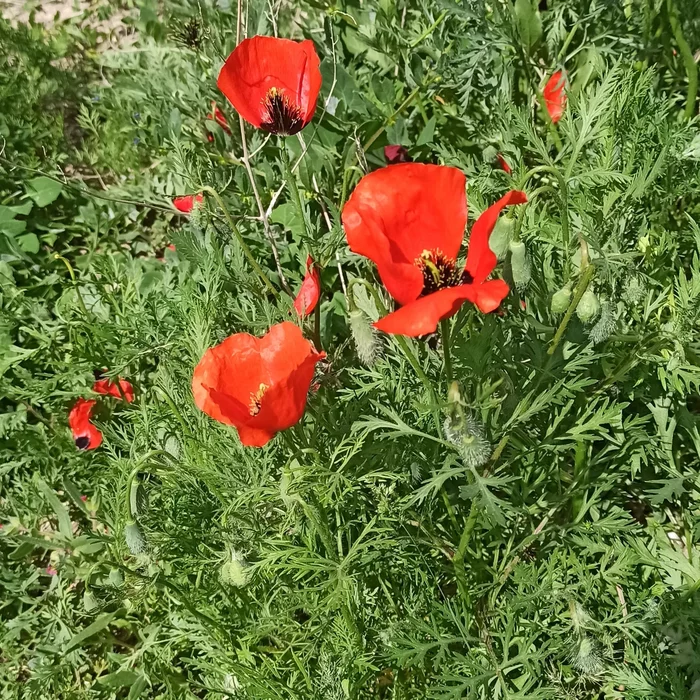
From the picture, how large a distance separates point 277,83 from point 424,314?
98 cm

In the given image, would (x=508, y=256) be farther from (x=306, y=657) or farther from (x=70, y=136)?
(x=70, y=136)

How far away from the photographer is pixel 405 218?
1366mm

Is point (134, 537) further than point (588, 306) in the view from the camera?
Yes

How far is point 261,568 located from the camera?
1778 millimetres

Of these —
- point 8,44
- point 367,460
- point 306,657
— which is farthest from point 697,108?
point 8,44

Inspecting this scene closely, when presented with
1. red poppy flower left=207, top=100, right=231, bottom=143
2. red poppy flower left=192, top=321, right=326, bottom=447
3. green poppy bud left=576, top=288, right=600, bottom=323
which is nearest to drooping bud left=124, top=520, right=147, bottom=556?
red poppy flower left=192, top=321, right=326, bottom=447

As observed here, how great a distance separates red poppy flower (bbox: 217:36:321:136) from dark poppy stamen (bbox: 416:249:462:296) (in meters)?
0.57

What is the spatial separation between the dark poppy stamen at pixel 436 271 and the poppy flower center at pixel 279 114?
607 millimetres

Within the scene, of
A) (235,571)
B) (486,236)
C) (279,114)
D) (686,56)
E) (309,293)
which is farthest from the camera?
(686,56)

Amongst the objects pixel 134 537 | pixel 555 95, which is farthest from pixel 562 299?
pixel 555 95

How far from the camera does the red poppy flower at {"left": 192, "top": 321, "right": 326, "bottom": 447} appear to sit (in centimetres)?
136

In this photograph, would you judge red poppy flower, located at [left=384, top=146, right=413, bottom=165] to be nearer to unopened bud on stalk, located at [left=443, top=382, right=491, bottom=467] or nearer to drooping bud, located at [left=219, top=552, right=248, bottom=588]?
unopened bud on stalk, located at [left=443, top=382, right=491, bottom=467]

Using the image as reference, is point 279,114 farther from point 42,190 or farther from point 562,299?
point 42,190

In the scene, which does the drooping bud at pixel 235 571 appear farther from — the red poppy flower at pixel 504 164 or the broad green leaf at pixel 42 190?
the broad green leaf at pixel 42 190
